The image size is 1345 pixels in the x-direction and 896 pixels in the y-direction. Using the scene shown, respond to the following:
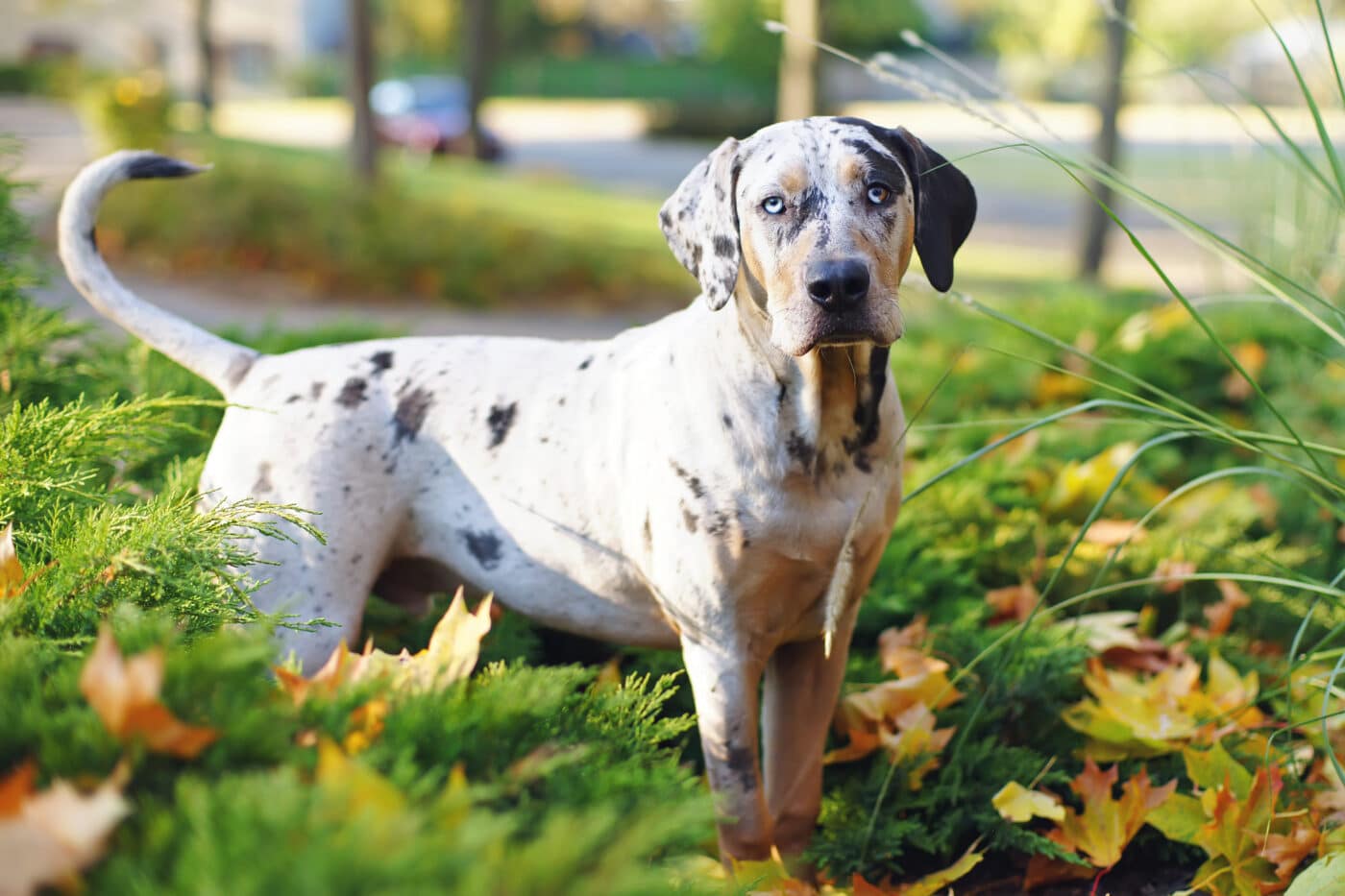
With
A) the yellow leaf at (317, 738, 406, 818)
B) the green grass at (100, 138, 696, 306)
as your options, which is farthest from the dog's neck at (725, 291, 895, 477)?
the green grass at (100, 138, 696, 306)

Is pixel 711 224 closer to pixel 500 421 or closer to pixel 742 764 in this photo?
pixel 500 421

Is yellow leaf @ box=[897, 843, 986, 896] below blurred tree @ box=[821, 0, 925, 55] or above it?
below

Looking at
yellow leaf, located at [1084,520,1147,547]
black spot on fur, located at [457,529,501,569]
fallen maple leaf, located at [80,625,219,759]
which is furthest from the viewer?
yellow leaf, located at [1084,520,1147,547]

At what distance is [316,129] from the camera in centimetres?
2941

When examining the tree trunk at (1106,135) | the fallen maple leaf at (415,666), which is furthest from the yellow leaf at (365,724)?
the tree trunk at (1106,135)

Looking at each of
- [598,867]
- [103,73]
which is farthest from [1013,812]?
[103,73]

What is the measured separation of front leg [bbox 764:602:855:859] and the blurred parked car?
18.0 meters

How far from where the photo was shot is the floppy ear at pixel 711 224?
2258 millimetres

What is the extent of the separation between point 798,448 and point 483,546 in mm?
797

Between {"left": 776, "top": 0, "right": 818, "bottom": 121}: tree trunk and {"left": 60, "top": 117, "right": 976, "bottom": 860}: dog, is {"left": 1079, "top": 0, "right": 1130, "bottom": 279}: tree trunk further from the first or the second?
{"left": 60, "top": 117, "right": 976, "bottom": 860}: dog

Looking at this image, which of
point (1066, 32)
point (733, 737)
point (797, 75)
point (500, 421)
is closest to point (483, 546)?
point (500, 421)

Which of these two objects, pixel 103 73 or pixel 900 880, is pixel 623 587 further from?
pixel 103 73

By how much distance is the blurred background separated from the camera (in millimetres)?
7043

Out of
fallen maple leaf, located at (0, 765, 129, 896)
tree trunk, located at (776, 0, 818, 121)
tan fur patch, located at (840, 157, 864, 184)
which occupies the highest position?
tree trunk, located at (776, 0, 818, 121)
